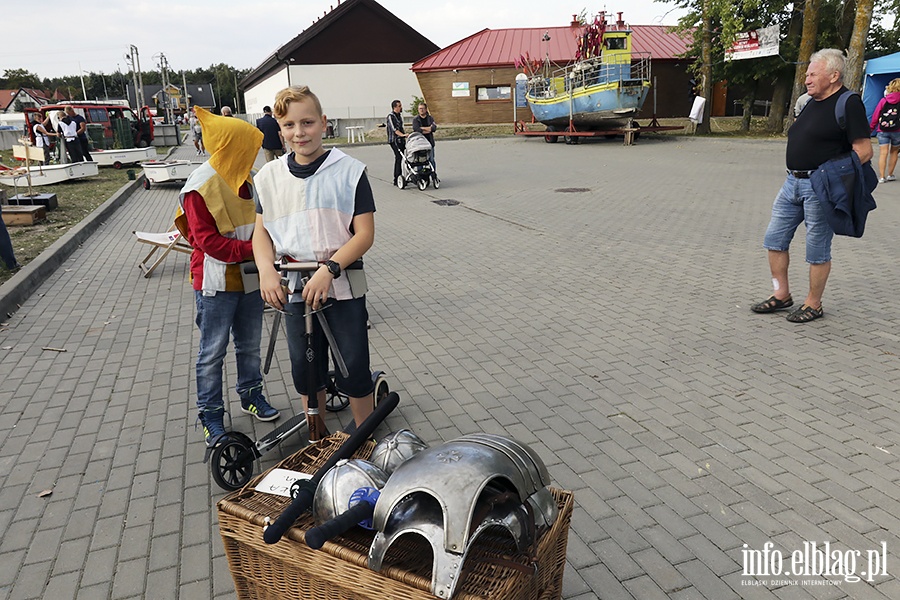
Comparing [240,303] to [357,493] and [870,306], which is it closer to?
[357,493]

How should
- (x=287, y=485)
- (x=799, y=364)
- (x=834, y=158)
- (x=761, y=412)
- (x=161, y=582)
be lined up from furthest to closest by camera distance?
1. (x=834, y=158)
2. (x=799, y=364)
3. (x=761, y=412)
4. (x=161, y=582)
5. (x=287, y=485)

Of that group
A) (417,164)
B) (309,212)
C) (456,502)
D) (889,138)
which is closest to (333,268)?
(309,212)

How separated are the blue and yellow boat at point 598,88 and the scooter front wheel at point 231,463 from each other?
949 inches

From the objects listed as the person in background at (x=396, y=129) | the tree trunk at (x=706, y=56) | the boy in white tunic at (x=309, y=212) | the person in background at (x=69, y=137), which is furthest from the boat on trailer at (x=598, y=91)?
the boy in white tunic at (x=309, y=212)

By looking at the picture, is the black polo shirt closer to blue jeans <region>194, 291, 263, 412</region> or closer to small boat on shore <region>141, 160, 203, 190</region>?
blue jeans <region>194, 291, 263, 412</region>

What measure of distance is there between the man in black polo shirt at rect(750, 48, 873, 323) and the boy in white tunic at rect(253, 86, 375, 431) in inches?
156

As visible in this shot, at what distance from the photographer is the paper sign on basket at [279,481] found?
2.38 m

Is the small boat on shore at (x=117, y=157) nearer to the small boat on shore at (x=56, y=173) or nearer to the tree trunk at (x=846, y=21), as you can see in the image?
the small boat on shore at (x=56, y=173)

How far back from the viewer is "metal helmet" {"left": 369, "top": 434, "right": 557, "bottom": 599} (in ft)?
6.04

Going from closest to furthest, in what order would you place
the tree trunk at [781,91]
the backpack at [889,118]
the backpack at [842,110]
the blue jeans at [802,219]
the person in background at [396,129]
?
the backpack at [842,110] < the blue jeans at [802,219] < the backpack at [889,118] < the person in background at [396,129] < the tree trunk at [781,91]

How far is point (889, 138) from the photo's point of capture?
41.3 feet

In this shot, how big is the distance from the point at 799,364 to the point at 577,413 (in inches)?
75.0

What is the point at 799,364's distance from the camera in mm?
4852

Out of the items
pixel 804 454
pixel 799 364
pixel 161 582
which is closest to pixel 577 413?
pixel 804 454
